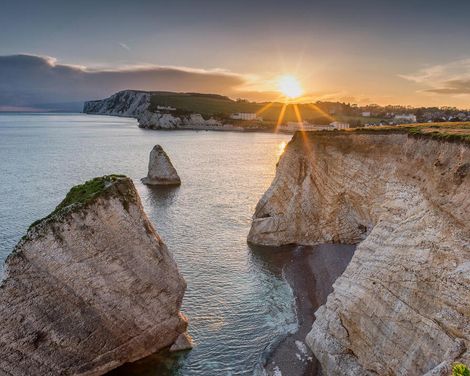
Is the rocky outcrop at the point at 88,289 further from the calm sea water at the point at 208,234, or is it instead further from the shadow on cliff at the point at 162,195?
the shadow on cliff at the point at 162,195

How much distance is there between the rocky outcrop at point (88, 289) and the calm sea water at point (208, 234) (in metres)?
3.06

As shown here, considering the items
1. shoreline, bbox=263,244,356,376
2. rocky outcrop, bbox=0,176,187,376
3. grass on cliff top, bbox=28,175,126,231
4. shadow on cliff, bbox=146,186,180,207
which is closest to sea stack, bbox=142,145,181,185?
shadow on cliff, bbox=146,186,180,207

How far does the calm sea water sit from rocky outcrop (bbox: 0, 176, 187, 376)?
120 inches

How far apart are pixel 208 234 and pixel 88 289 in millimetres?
26135

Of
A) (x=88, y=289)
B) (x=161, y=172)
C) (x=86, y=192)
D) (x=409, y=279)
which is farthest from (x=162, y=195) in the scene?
(x=409, y=279)

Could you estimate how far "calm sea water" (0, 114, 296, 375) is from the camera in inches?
1099

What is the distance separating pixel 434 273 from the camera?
741 inches

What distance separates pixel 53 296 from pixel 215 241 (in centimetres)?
2528

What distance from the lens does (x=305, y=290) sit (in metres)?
35.2

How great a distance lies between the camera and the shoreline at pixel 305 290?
82.2ft

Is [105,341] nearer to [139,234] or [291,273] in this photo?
[139,234]

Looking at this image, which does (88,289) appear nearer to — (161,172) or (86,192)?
(86,192)

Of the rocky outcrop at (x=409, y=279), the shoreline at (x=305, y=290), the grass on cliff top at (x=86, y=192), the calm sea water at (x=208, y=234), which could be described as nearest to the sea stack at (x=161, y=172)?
the calm sea water at (x=208, y=234)

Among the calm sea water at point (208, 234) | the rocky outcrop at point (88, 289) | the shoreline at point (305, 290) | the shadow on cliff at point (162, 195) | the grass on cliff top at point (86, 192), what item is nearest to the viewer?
the rocky outcrop at point (88, 289)
